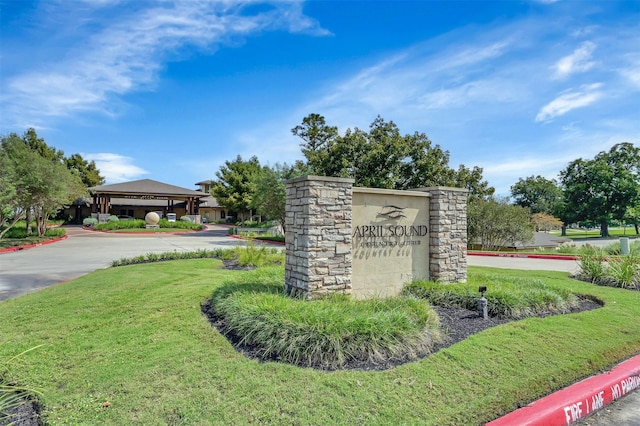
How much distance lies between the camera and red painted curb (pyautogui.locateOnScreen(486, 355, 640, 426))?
11.0 ft

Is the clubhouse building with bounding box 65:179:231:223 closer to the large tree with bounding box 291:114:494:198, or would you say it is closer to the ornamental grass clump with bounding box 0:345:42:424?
the large tree with bounding box 291:114:494:198

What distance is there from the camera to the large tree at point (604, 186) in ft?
132

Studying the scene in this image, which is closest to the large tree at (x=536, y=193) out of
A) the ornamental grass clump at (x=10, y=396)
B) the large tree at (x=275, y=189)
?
the large tree at (x=275, y=189)

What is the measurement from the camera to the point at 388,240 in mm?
7160

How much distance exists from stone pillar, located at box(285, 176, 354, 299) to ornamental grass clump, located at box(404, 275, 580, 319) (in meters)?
1.84

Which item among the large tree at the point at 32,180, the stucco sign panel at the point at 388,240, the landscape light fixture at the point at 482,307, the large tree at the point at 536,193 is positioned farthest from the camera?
the large tree at the point at 536,193

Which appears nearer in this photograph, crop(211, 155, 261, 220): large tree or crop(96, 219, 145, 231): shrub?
crop(96, 219, 145, 231): shrub

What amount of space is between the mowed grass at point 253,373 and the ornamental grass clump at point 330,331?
25 centimetres

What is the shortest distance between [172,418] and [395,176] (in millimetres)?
21163

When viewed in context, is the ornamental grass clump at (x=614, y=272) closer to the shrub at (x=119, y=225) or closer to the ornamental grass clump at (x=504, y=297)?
the ornamental grass clump at (x=504, y=297)

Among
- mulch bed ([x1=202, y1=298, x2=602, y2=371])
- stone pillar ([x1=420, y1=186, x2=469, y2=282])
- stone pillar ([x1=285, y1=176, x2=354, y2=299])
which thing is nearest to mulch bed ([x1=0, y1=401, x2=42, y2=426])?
mulch bed ([x1=202, y1=298, x2=602, y2=371])

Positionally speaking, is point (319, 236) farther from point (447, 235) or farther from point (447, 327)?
point (447, 235)

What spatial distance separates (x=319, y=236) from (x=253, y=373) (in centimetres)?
268

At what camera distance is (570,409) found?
3559 millimetres
